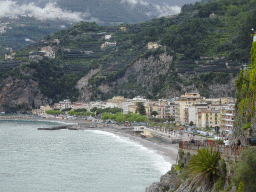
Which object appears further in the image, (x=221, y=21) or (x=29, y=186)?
(x=221, y=21)

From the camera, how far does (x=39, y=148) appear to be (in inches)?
3255

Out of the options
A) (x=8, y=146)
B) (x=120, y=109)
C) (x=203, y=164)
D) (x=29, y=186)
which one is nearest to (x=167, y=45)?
(x=120, y=109)

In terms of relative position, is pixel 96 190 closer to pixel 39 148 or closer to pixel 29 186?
pixel 29 186

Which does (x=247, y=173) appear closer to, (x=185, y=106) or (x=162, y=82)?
(x=185, y=106)

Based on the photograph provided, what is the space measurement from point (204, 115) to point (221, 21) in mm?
92427

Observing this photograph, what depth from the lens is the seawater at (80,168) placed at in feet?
150

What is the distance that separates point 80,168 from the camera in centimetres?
5712

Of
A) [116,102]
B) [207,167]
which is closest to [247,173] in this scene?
[207,167]

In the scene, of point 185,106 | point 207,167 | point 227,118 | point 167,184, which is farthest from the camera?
point 185,106

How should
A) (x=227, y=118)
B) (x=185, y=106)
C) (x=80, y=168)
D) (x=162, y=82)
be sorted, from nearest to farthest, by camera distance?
1. (x=80, y=168)
2. (x=227, y=118)
3. (x=185, y=106)
4. (x=162, y=82)

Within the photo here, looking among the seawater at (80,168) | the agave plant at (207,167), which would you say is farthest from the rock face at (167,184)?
the seawater at (80,168)

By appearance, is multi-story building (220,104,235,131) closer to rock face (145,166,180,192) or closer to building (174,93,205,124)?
building (174,93,205,124)

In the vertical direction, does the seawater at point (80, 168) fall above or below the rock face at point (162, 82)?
below

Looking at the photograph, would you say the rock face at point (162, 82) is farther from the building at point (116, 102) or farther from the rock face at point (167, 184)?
the rock face at point (167, 184)
